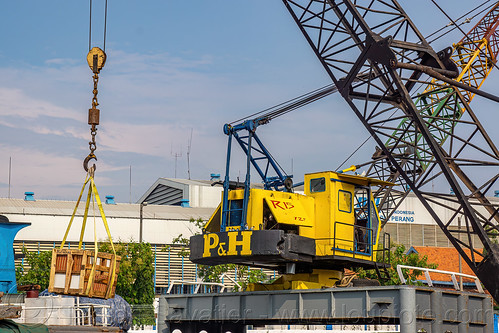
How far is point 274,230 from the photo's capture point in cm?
1923

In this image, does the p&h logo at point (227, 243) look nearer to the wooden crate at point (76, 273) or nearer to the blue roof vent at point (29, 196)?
the wooden crate at point (76, 273)

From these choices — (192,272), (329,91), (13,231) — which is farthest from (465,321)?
(192,272)

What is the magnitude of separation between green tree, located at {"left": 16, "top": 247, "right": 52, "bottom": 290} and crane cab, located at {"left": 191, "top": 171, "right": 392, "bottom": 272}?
2601cm

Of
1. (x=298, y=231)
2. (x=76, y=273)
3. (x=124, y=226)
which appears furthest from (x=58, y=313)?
(x=124, y=226)

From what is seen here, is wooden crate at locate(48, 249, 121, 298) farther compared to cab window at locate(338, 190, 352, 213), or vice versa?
cab window at locate(338, 190, 352, 213)

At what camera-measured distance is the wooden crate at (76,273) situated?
1934 cm

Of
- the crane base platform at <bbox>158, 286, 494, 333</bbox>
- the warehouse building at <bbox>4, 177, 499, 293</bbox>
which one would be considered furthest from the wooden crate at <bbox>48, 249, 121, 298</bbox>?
the warehouse building at <bbox>4, 177, 499, 293</bbox>

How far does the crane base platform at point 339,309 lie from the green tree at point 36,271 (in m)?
23.9

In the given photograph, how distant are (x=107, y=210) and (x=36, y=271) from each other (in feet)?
46.7

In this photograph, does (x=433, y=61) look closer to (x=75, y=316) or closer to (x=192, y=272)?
(x=75, y=316)

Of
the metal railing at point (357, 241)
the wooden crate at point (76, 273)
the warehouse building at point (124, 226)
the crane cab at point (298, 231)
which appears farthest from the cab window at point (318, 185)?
the warehouse building at point (124, 226)

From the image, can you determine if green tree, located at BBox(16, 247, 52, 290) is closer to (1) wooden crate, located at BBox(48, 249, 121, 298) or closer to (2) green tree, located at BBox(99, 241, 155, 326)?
(2) green tree, located at BBox(99, 241, 155, 326)

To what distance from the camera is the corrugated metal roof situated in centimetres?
5416

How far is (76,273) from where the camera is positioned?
770 inches
